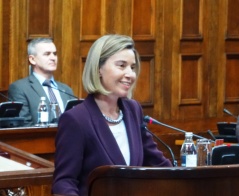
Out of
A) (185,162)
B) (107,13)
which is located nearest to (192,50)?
(107,13)

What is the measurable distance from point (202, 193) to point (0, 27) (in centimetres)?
537

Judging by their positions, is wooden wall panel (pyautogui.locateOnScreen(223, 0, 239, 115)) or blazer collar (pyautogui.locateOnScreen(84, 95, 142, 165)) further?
wooden wall panel (pyautogui.locateOnScreen(223, 0, 239, 115))

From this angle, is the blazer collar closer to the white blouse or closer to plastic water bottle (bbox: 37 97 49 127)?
the white blouse

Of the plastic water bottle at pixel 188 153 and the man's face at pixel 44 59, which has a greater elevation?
the man's face at pixel 44 59

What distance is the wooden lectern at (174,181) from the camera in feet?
7.68

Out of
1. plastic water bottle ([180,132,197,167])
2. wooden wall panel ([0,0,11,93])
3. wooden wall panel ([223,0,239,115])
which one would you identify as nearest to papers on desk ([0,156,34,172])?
plastic water bottle ([180,132,197,167])

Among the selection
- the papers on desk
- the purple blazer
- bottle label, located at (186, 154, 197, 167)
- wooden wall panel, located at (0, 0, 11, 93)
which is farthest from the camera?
wooden wall panel, located at (0, 0, 11, 93)

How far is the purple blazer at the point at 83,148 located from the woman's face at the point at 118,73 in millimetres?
89

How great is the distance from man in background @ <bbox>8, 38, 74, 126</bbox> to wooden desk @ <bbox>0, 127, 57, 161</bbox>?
0.63 m

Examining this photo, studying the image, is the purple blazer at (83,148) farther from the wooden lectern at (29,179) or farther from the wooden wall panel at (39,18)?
the wooden wall panel at (39,18)

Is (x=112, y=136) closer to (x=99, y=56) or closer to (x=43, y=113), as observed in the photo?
(x=99, y=56)

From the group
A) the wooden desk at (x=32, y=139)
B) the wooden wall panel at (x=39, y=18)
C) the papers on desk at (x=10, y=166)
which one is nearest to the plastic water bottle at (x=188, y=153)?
the papers on desk at (x=10, y=166)

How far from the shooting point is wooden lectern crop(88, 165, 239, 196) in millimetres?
2342

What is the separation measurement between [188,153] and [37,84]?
8.00 ft
